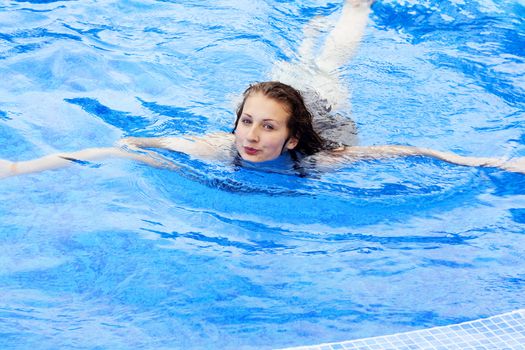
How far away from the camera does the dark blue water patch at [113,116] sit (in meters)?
5.44

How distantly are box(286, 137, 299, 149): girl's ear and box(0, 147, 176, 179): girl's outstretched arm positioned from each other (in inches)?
28.6

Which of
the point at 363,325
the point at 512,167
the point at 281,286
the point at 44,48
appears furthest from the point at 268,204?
the point at 44,48

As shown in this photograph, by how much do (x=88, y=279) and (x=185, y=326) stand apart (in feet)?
1.93

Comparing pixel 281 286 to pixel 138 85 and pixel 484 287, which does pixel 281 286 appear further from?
pixel 138 85

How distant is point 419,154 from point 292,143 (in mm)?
848

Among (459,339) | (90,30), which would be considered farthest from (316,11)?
(459,339)

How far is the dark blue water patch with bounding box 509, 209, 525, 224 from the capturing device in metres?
4.66

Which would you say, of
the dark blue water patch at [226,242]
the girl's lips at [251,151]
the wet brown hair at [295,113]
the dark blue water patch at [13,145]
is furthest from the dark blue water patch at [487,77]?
the dark blue water patch at [13,145]

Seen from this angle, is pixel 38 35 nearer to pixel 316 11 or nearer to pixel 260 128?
pixel 316 11

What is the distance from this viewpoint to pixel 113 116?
5586 millimetres

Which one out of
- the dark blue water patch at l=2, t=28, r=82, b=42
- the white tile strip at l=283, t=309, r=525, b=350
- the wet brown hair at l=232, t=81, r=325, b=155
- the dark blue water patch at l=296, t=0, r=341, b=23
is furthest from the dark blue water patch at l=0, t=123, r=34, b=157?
the dark blue water patch at l=296, t=0, r=341, b=23

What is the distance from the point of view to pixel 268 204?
186 inches

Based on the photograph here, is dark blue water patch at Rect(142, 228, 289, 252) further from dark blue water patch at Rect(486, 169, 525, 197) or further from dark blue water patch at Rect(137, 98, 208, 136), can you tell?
dark blue water patch at Rect(486, 169, 525, 197)

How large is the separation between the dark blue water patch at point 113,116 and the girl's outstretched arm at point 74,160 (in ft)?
1.25
